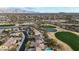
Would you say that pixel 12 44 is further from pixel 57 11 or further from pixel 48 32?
pixel 57 11

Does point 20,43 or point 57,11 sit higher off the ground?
point 57,11

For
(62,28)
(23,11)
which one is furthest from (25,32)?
(62,28)

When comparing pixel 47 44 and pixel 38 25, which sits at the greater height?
pixel 38 25
